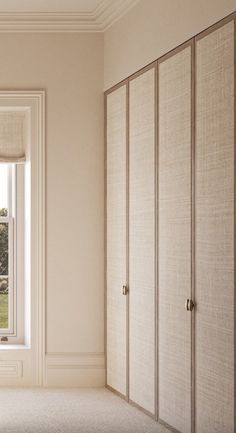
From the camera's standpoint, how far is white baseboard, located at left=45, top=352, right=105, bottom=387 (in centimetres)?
612

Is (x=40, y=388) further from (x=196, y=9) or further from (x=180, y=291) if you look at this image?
(x=196, y=9)

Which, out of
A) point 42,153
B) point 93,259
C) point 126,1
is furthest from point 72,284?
point 126,1

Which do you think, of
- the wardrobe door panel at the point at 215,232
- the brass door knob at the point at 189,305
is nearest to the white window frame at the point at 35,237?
the brass door knob at the point at 189,305

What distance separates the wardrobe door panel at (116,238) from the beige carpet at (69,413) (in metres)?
0.24

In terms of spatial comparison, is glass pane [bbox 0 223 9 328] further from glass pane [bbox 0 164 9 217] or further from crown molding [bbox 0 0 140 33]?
crown molding [bbox 0 0 140 33]

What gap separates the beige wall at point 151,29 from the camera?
428 cm

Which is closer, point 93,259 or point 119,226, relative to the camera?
point 119,226

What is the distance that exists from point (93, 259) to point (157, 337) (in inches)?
52.8

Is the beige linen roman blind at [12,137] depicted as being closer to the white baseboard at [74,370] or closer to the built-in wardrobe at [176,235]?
the built-in wardrobe at [176,235]

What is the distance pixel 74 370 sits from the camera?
6129mm

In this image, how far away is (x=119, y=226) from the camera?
5.77 meters

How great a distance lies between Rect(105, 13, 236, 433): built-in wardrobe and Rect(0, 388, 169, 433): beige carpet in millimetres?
119

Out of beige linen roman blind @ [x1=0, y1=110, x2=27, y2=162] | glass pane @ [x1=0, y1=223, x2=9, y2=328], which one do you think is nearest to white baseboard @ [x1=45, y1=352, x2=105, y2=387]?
glass pane @ [x1=0, y1=223, x2=9, y2=328]

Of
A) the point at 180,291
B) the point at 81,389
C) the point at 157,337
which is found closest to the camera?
the point at 180,291
